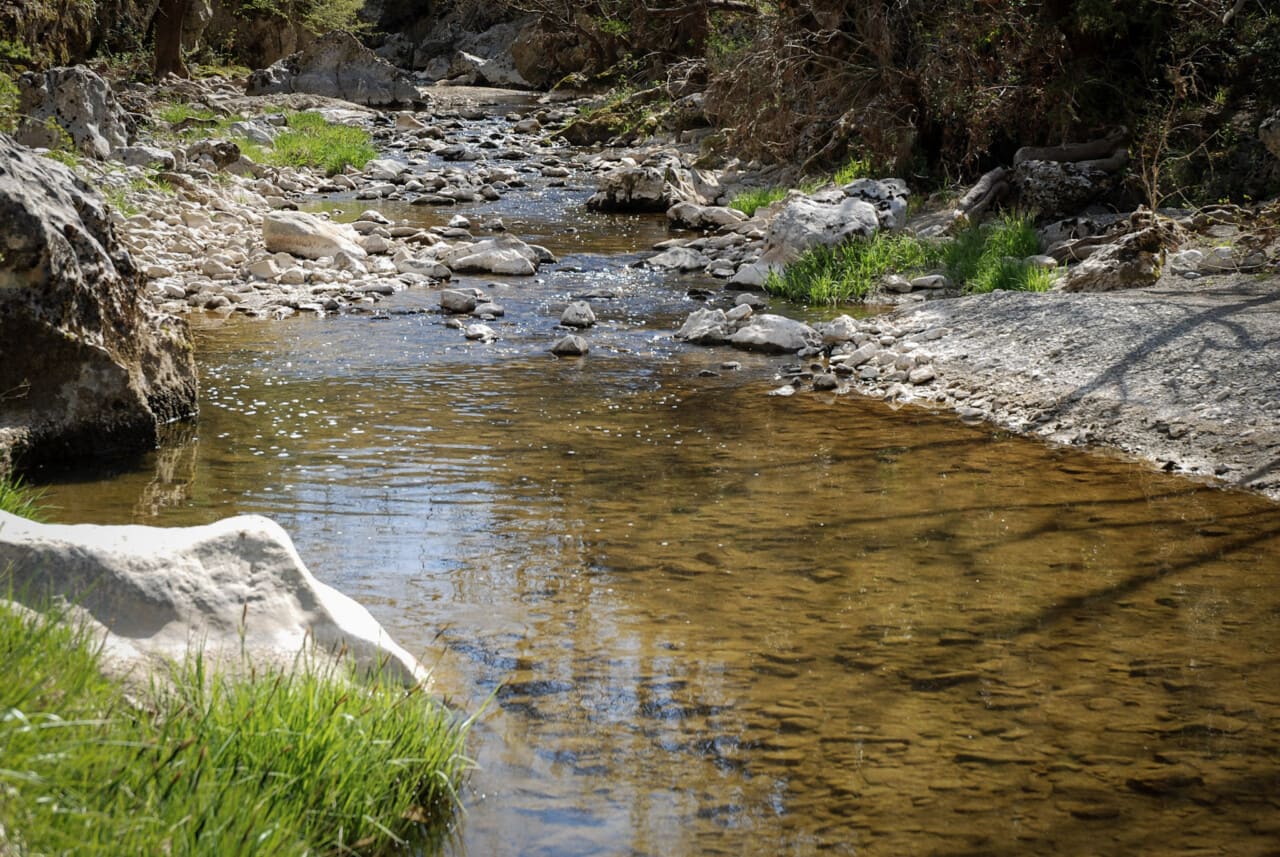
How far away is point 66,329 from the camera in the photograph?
5840 mm

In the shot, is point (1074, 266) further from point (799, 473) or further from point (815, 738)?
point (815, 738)

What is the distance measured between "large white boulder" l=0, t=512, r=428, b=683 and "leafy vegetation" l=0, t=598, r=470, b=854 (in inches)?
5.6

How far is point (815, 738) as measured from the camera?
3.43m

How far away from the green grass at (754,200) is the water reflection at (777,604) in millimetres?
7797

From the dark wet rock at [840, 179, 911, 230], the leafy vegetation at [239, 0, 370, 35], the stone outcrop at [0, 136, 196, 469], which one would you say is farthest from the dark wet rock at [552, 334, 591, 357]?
the leafy vegetation at [239, 0, 370, 35]

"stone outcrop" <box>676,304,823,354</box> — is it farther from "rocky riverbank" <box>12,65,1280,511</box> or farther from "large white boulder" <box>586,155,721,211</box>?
"large white boulder" <box>586,155,721,211</box>

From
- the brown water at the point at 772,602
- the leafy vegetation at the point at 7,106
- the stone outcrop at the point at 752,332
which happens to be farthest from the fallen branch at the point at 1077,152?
the leafy vegetation at the point at 7,106

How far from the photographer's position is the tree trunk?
27.4 m

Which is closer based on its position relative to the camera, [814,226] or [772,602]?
[772,602]

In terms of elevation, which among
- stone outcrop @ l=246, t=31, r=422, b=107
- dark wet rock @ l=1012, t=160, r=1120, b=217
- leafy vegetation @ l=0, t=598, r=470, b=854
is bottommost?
leafy vegetation @ l=0, t=598, r=470, b=854

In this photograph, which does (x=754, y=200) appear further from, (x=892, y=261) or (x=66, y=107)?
(x=66, y=107)

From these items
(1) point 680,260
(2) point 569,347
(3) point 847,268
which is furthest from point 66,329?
(1) point 680,260

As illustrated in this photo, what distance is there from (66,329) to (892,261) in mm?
7329

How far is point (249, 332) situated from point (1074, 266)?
21.1ft
